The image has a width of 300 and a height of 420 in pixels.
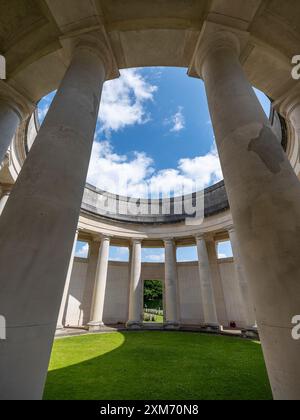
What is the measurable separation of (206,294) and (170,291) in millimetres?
7236

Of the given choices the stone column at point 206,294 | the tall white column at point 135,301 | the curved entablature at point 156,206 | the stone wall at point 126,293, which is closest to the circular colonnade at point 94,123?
the curved entablature at point 156,206

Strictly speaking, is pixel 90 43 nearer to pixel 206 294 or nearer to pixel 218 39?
pixel 218 39

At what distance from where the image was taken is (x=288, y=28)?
11172mm

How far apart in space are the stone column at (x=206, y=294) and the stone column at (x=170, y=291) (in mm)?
5620

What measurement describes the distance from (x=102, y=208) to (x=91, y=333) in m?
25.5

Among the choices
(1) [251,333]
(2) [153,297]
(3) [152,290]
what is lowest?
(1) [251,333]

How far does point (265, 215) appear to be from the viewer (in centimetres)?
592

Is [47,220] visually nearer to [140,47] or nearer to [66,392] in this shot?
[66,392]

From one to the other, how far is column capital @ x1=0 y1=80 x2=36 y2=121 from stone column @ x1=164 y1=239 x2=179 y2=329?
36794 mm

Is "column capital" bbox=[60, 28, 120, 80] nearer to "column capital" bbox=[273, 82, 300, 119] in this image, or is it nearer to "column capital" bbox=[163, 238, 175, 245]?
"column capital" bbox=[273, 82, 300, 119]

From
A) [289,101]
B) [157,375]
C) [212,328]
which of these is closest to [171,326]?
[212,328]

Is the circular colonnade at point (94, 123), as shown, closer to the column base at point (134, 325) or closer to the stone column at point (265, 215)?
the stone column at point (265, 215)

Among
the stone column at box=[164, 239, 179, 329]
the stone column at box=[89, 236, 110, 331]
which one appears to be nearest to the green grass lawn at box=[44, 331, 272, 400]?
the stone column at box=[89, 236, 110, 331]
